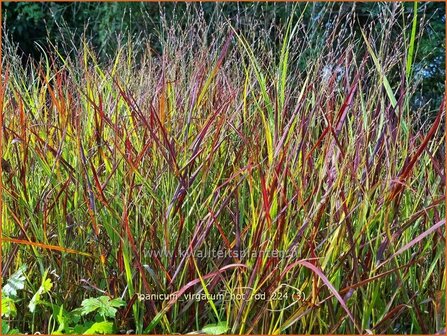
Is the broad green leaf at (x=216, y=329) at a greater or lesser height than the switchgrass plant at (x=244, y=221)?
lesser

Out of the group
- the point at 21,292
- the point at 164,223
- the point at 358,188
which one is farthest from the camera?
the point at 21,292

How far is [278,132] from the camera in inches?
70.2

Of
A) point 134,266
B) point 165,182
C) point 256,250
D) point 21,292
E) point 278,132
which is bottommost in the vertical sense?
point 21,292

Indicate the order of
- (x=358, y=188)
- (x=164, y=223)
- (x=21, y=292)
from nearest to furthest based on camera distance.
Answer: (x=358, y=188), (x=164, y=223), (x=21, y=292)

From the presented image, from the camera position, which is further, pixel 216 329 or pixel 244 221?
pixel 244 221

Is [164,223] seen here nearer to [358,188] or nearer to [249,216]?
[249,216]

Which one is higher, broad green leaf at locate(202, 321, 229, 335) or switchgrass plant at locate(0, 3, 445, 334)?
switchgrass plant at locate(0, 3, 445, 334)

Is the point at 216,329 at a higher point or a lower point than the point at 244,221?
lower

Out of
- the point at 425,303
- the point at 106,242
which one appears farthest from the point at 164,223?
the point at 425,303

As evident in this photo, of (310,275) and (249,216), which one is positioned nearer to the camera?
(310,275)

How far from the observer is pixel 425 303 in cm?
178

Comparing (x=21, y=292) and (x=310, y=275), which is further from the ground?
(x=310, y=275)

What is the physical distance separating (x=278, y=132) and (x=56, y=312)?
89 cm

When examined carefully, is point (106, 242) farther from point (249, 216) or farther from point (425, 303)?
point (425, 303)
